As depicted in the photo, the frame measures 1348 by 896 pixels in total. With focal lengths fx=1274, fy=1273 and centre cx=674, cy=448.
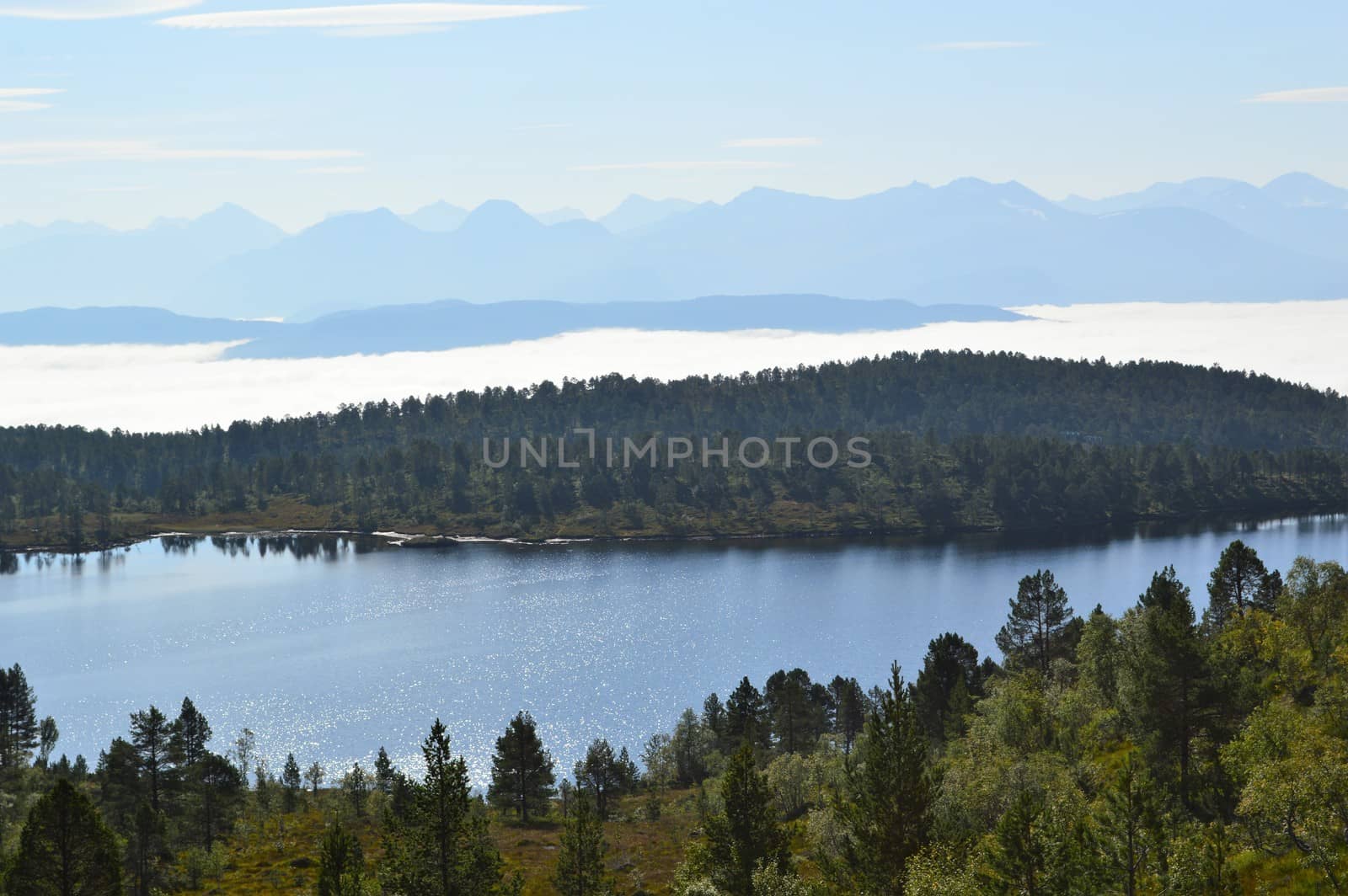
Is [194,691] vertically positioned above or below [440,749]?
below

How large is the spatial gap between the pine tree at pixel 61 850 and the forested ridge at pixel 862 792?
10 cm

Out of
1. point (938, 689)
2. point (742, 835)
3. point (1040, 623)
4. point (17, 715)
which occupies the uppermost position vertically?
point (1040, 623)

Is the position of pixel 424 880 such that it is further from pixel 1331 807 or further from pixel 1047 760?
pixel 1047 760

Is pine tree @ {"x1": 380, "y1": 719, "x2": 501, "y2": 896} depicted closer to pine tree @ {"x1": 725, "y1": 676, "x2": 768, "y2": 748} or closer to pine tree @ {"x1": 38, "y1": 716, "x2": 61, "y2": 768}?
pine tree @ {"x1": 725, "y1": 676, "x2": 768, "y2": 748}

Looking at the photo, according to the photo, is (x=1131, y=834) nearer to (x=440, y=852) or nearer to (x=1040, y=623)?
(x=440, y=852)

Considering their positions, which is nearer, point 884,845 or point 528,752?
point 884,845

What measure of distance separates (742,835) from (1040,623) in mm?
77975

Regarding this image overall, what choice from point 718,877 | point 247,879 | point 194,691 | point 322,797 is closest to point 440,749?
point 718,877

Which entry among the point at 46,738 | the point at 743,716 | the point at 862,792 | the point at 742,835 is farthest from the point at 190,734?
the point at 862,792

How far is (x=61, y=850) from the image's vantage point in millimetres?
60281

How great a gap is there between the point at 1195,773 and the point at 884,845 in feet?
69.8

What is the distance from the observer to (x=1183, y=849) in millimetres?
44219

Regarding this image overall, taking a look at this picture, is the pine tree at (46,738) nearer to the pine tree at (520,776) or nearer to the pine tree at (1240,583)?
the pine tree at (520,776)

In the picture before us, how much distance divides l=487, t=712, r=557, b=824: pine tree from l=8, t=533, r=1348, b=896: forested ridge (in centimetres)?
23
